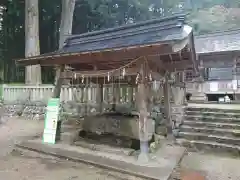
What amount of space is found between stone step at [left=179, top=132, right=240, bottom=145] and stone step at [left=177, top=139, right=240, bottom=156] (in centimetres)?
15

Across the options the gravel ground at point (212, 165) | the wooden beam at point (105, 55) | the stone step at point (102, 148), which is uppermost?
the wooden beam at point (105, 55)

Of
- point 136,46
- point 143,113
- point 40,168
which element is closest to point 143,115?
point 143,113

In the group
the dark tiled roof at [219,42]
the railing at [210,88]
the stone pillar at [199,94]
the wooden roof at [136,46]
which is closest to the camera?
the wooden roof at [136,46]

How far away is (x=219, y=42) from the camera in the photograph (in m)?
14.0

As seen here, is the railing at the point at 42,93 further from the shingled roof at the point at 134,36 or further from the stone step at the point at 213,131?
the stone step at the point at 213,131

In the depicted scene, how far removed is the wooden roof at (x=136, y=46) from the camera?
3945 millimetres

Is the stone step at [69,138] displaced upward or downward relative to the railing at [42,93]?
downward

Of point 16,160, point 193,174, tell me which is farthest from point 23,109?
point 193,174

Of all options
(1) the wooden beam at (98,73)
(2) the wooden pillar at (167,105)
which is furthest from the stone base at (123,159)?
(1) the wooden beam at (98,73)

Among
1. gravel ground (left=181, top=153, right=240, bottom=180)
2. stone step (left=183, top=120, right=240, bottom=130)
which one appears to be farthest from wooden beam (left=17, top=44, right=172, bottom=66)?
stone step (left=183, top=120, right=240, bottom=130)

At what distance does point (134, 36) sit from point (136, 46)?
1224 millimetres

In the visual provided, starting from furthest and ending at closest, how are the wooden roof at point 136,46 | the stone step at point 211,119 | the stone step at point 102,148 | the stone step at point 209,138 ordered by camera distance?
the stone step at point 211,119 → the stone step at point 209,138 → the stone step at point 102,148 → the wooden roof at point 136,46

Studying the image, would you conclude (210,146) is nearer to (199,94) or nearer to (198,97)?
(198,97)

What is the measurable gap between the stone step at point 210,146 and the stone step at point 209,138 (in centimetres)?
15
